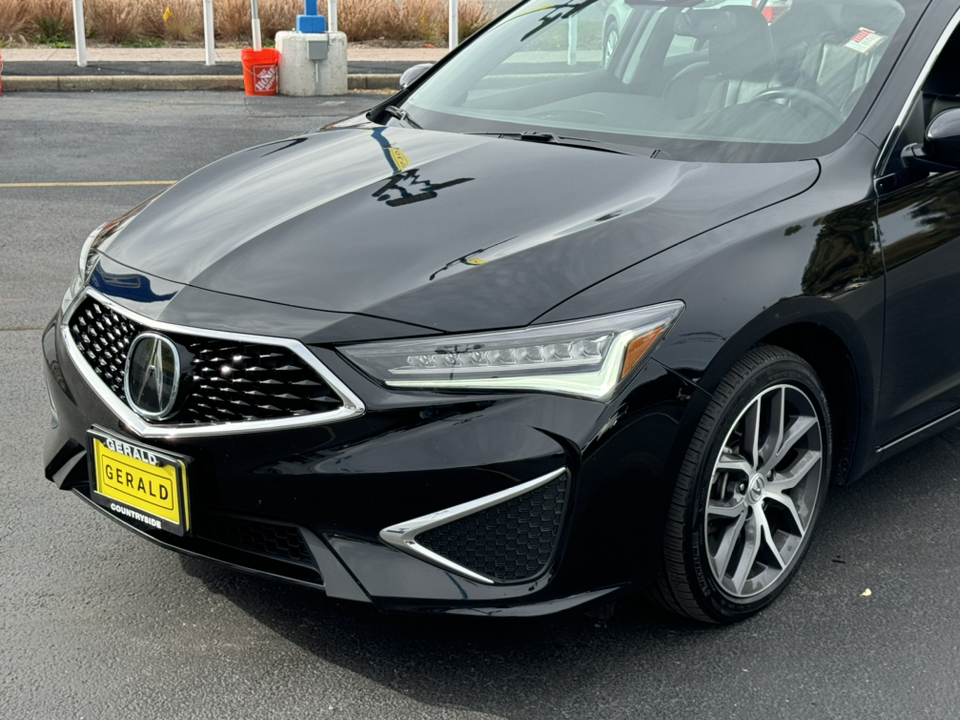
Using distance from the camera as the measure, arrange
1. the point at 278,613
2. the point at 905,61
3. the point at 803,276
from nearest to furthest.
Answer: the point at 803,276 < the point at 278,613 < the point at 905,61

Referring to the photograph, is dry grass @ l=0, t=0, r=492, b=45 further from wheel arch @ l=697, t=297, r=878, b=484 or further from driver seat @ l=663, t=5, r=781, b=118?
wheel arch @ l=697, t=297, r=878, b=484

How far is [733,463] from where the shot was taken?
2.92 m

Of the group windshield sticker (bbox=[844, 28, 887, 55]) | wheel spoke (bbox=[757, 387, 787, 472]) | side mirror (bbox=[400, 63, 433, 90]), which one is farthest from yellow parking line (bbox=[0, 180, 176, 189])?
wheel spoke (bbox=[757, 387, 787, 472])

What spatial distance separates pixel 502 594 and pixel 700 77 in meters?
1.90

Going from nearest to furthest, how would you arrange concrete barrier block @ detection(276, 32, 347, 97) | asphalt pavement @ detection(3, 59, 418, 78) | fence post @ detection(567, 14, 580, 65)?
fence post @ detection(567, 14, 580, 65) < concrete barrier block @ detection(276, 32, 347, 97) < asphalt pavement @ detection(3, 59, 418, 78)

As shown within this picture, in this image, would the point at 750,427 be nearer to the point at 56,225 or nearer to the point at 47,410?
the point at 47,410

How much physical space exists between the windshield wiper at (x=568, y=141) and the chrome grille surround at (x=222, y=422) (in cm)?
128

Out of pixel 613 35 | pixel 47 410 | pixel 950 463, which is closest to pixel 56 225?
pixel 47 410

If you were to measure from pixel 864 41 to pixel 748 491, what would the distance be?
1457 mm

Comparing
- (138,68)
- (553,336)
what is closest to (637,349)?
(553,336)

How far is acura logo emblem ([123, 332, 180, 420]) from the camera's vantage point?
2686 millimetres

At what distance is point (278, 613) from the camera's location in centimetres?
311

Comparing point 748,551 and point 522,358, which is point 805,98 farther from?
point 522,358

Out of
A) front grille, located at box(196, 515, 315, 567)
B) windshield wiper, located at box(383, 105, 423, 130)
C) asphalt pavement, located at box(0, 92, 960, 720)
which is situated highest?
windshield wiper, located at box(383, 105, 423, 130)
